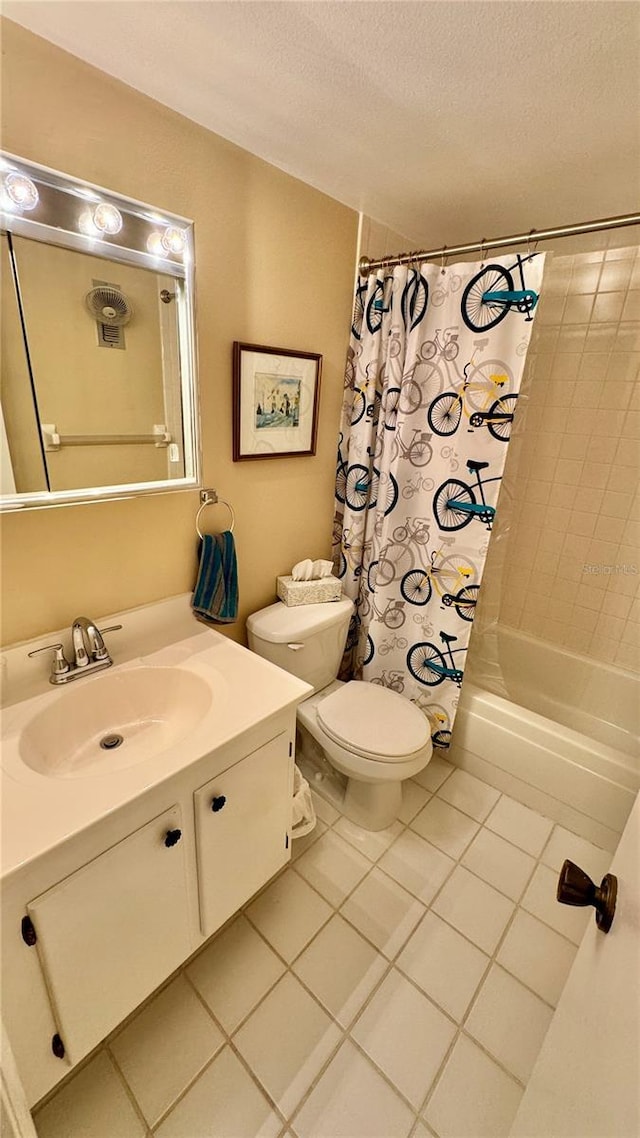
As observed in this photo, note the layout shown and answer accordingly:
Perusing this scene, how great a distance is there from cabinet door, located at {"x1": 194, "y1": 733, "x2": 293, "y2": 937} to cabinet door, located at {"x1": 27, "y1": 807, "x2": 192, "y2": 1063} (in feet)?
0.22

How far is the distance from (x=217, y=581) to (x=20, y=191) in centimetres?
99

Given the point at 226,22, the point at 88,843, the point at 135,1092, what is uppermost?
the point at 226,22

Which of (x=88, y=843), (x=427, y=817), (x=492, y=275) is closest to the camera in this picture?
(x=88, y=843)

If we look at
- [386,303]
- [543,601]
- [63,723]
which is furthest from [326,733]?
[386,303]

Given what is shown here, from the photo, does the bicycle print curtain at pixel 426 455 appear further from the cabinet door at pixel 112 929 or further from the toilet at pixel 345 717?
the cabinet door at pixel 112 929

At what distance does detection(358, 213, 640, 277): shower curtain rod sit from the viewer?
118 centimetres

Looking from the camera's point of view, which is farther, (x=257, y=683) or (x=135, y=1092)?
(x=257, y=683)

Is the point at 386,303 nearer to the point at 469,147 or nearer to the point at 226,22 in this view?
the point at 469,147

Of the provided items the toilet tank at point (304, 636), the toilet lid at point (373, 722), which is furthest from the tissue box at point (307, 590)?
the toilet lid at point (373, 722)

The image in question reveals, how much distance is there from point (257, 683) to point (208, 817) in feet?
1.05

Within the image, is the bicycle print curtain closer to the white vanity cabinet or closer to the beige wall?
the beige wall

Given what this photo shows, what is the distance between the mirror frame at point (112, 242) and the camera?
0.91 m

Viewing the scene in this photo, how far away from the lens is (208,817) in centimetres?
104

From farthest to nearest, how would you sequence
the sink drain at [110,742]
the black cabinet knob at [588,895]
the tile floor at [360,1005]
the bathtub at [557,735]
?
the bathtub at [557,735]
the sink drain at [110,742]
the tile floor at [360,1005]
the black cabinet knob at [588,895]
